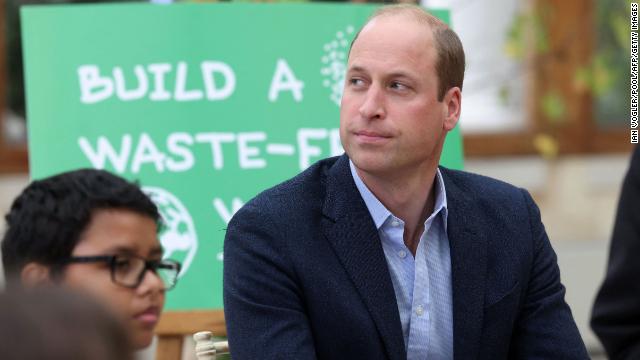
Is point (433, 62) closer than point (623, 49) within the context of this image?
Yes

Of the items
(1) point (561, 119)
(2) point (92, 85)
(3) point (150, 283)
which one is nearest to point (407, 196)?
(3) point (150, 283)

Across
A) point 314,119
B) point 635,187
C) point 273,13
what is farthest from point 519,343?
point 273,13

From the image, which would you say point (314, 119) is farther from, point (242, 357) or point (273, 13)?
point (242, 357)

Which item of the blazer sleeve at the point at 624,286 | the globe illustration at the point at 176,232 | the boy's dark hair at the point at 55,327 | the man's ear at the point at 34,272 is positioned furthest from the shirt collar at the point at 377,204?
the boy's dark hair at the point at 55,327

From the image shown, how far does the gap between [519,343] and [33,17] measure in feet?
5.80

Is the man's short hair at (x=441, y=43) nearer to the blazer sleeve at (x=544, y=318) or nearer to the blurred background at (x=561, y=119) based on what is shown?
the blazer sleeve at (x=544, y=318)

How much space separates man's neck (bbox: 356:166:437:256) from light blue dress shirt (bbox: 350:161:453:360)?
2 centimetres

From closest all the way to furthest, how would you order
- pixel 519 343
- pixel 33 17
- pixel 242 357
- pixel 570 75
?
pixel 242 357, pixel 519 343, pixel 33 17, pixel 570 75

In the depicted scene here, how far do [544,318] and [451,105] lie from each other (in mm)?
532

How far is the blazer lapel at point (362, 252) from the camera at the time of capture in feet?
7.84

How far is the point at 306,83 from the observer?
11.3 feet

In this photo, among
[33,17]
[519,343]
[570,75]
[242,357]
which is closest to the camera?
[242,357]

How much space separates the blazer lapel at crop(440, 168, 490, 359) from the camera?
2.47 meters

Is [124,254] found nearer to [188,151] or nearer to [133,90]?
[188,151]
